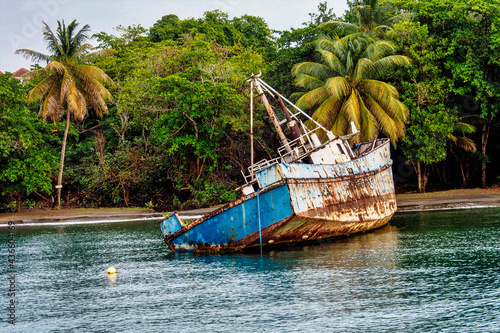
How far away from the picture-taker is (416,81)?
35844mm

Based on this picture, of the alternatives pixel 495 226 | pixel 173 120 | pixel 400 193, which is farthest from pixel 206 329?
pixel 400 193

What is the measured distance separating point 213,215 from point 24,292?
584 centimetres

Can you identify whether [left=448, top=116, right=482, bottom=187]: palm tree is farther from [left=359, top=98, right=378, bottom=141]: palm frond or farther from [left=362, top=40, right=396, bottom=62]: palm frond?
[left=362, top=40, right=396, bottom=62]: palm frond

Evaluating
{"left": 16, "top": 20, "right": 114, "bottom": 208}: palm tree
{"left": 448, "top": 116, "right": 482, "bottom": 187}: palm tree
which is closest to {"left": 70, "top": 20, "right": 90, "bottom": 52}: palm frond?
{"left": 16, "top": 20, "right": 114, "bottom": 208}: palm tree

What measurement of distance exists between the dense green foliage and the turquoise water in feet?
48.5

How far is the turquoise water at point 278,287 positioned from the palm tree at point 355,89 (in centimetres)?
1162

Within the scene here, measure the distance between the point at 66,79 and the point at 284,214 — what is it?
26.3 metres

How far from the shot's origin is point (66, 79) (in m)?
39.1

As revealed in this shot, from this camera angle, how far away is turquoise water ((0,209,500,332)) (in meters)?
11.0

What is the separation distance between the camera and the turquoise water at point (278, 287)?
11.0 m

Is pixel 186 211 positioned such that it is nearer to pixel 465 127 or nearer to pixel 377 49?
pixel 377 49

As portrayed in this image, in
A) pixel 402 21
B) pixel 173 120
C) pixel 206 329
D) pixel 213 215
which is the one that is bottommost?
pixel 206 329

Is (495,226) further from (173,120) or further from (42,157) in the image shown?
(42,157)

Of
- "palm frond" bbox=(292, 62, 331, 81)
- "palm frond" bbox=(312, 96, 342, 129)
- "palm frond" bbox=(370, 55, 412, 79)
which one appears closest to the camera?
"palm frond" bbox=(370, 55, 412, 79)
